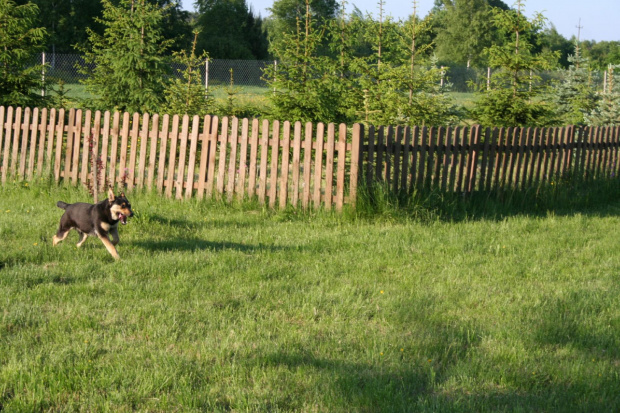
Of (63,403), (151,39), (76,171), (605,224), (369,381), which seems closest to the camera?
(63,403)

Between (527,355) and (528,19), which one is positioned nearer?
(527,355)

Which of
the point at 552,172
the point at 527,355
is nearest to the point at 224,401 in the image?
the point at 527,355

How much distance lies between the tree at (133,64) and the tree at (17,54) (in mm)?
1244

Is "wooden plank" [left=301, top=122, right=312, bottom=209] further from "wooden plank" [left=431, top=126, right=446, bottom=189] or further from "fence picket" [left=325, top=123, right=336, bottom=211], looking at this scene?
"wooden plank" [left=431, top=126, right=446, bottom=189]

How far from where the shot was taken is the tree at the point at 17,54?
43.4ft

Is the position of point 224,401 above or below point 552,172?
below

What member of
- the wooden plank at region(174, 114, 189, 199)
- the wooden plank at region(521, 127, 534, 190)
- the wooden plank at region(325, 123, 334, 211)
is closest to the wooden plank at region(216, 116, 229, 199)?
the wooden plank at region(174, 114, 189, 199)

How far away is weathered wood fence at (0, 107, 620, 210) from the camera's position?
8.50m

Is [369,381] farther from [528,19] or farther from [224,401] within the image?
[528,19]

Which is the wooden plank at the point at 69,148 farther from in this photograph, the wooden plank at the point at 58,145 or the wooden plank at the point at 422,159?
the wooden plank at the point at 422,159

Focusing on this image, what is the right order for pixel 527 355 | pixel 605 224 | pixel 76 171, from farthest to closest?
pixel 76 171 < pixel 605 224 < pixel 527 355

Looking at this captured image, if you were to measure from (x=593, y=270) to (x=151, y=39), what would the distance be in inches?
407

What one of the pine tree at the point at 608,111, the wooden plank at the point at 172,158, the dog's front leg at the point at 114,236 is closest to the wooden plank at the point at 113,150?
the wooden plank at the point at 172,158

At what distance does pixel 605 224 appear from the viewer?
8.85 metres
